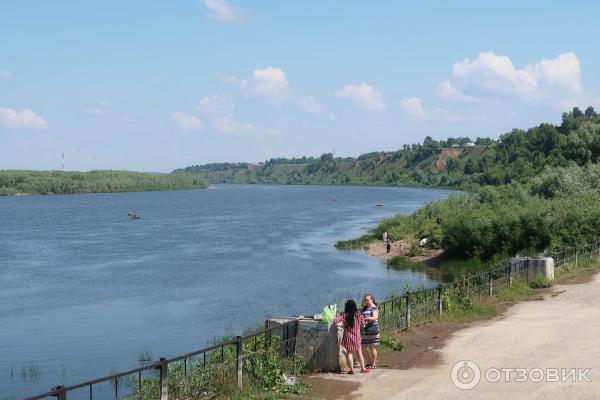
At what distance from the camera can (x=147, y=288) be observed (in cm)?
4603

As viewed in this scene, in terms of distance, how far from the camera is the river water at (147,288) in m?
28.6

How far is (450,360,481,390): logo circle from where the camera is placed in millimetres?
13688

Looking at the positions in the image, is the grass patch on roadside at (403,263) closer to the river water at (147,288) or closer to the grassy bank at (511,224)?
the river water at (147,288)

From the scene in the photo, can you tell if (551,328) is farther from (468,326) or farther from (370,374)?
(370,374)

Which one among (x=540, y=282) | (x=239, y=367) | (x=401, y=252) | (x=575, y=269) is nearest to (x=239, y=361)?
(x=239, y=367)

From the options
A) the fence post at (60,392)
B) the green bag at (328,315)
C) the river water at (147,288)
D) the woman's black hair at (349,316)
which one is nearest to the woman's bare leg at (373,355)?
the woman's black hair at (349,316)

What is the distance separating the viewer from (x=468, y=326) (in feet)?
64.1

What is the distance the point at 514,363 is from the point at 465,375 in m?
1.46

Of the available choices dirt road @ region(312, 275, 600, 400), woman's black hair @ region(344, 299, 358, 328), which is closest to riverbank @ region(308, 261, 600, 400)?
dirt road @ region(312, 275, 600, 400)

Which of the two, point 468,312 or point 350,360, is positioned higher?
point 350,360

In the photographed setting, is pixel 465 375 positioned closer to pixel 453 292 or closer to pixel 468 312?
pixel 468 312

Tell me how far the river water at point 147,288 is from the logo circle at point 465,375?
47.3 feet

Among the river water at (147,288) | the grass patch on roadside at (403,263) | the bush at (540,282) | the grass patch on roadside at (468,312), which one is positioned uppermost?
the bush at (540,282)

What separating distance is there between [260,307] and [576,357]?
2396cm
